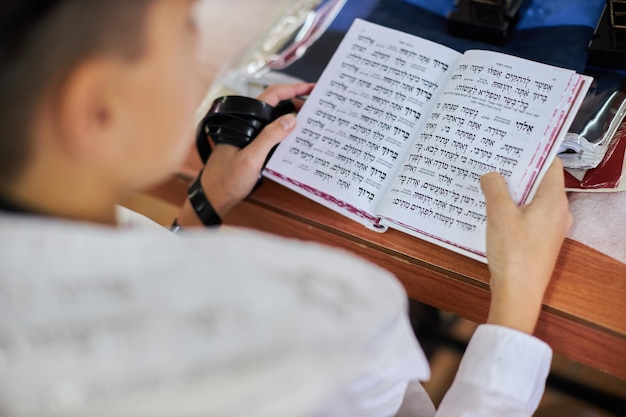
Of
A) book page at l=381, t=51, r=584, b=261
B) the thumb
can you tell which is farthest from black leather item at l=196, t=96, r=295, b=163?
book page at l=381, t=51, r=584, b=261

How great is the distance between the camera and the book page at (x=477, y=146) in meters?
0.76

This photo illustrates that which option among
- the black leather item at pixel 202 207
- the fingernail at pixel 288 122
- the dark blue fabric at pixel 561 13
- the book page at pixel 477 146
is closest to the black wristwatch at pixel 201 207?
the black leather item at pixel 202 207

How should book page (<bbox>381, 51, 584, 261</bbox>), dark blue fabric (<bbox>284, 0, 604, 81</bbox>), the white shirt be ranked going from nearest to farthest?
the white shirt
book page (<bbox>381, 51, 584, 261</bbox>)
dark blue fabric (<bbox>284, 0, 604, 81</bbox>)

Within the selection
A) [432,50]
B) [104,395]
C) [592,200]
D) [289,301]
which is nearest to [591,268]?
[592,200]

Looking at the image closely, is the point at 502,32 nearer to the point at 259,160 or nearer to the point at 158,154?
the point at 259,160

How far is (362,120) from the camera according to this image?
2.85ft

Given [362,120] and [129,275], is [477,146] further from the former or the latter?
[129,275]

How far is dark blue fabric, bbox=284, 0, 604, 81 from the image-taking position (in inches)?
34.5

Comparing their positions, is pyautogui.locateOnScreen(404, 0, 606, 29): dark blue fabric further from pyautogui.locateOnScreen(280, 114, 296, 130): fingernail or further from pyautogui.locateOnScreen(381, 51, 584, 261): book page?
pyautogui.locateOnScreen(280, 114, 296, 130): fingernail

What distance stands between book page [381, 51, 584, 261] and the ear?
416 millimetres

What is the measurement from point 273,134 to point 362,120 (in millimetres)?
119

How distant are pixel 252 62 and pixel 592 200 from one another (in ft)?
1.89

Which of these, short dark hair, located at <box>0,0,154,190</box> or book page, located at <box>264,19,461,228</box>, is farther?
book page, located at <box>264,19,461,228</box>

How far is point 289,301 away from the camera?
0.43 meters
